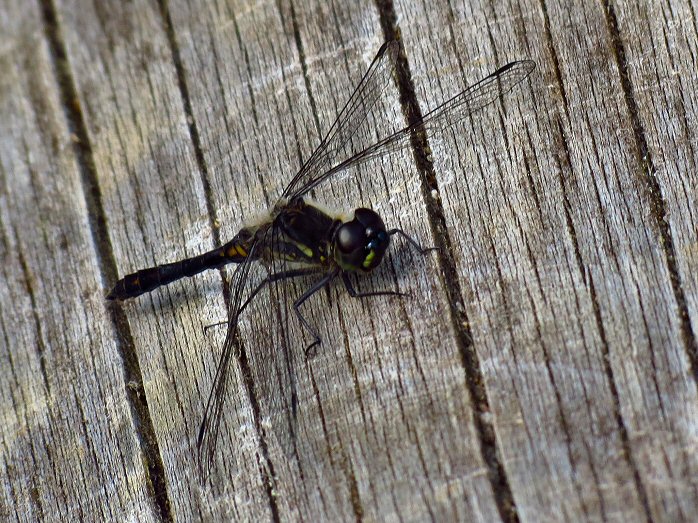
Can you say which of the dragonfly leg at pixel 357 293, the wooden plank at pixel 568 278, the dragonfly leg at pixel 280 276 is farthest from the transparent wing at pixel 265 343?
the wooden plank at pixel 568 278

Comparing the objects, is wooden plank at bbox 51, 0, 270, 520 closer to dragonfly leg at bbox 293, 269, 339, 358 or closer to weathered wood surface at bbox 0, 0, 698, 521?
weathered wood surface at bbox 0, 0, 698, 521

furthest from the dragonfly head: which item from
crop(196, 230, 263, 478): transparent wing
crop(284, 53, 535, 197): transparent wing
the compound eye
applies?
crop(196, 230, 263, 478): transparent wing

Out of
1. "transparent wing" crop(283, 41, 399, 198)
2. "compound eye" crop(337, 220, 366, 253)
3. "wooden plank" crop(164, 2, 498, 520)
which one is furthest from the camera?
"transparent wing" crop(283, 41, 399, 198)

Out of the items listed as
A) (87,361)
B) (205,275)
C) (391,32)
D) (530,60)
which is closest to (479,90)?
(530,60)

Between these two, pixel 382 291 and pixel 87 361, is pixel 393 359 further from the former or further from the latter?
pixel 87 361

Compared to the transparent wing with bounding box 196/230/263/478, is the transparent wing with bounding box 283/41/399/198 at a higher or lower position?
higher

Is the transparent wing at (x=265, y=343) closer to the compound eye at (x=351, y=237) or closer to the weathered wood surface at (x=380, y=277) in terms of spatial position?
the weathered wood surface at (x=380, y=277)

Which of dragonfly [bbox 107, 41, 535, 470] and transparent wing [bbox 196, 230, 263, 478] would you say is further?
dragonfly [bbox 107, 41, 535, 470]
